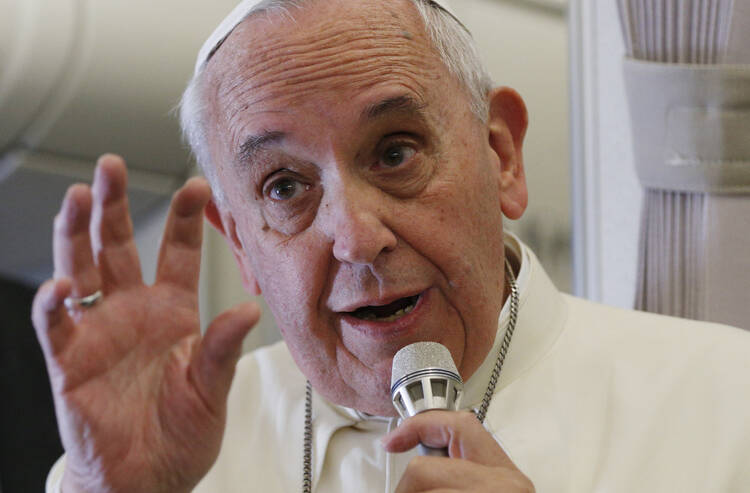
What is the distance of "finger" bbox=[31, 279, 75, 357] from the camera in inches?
59.9

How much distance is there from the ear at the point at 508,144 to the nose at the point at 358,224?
0.40m

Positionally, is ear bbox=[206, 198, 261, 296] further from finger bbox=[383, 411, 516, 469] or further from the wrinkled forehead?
finger bbox=[383, 411, 516, 469]

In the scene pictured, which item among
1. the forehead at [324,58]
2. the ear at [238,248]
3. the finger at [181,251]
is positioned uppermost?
the forehead at [324,58]

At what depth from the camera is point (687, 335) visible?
2.09 metres

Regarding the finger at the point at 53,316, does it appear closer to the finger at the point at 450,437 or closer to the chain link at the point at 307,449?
the finger at the point at 450,437

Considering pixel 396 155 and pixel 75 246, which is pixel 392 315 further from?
pixel 75 246

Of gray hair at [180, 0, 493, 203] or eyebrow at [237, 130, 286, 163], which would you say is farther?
gray hair at [180, 0, 493, 203]

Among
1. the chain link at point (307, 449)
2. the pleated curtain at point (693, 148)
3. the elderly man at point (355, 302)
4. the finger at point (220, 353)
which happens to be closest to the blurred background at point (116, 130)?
the pleated curtain at point (693, 148)

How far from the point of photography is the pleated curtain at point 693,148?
2.22 m

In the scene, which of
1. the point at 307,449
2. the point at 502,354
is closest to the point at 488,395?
the point at 502,354

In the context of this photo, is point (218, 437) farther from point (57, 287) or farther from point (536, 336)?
point (536, 336)

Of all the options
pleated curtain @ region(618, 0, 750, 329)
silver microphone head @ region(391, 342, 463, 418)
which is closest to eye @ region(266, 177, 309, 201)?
silver microphone head @ region(391, 342, 463, 418)

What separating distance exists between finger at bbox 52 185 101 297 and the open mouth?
531 mm

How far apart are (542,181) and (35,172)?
84.1 inches
